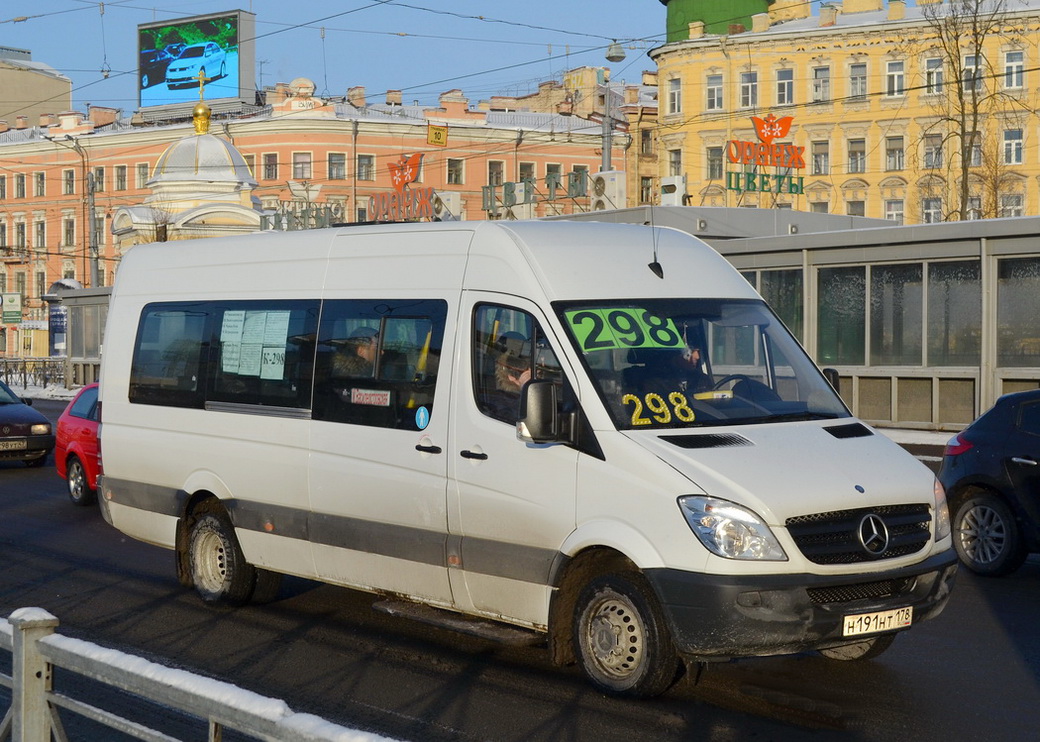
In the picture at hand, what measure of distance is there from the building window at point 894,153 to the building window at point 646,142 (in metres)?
18.7

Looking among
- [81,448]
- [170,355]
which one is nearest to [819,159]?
[81,448]

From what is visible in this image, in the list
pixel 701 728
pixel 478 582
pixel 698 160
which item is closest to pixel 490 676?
pixel 478 582

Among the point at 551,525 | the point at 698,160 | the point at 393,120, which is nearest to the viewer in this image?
the point at 551,525

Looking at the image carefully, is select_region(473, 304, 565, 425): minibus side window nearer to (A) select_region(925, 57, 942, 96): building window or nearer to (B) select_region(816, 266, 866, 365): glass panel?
(B) select_region(816, 266, 866, 365): glass panel

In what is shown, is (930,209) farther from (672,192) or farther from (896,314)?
(896,314)

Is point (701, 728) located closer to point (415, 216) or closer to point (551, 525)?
point (551, 525)

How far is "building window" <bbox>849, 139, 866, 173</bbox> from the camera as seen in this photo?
70562 millimetres

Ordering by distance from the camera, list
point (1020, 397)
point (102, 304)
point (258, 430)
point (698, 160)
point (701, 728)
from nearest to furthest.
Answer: point (701, 728) → point (258, 430) → point (1020, 397) → point (102, 304) → point (698, 160)

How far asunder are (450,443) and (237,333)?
2.55 meters

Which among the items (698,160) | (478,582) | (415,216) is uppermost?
(698,160)

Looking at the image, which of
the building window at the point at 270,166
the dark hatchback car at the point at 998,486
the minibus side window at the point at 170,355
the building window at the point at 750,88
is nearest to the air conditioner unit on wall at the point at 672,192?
the dark hatchback car at the point at 998,486

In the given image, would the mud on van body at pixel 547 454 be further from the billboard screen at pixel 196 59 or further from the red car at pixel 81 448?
the billboard screen at pixel 196 59

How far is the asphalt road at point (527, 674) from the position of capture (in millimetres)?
6520

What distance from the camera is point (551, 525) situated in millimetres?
7160
